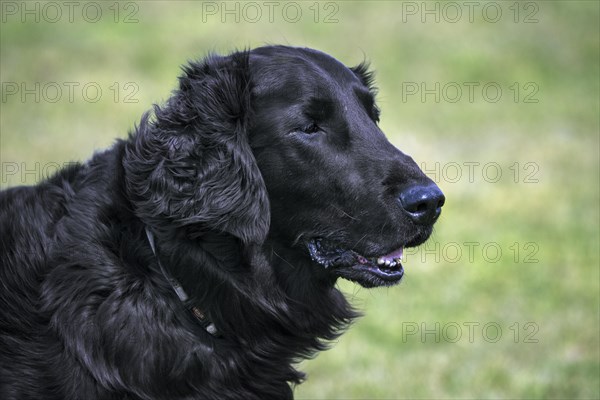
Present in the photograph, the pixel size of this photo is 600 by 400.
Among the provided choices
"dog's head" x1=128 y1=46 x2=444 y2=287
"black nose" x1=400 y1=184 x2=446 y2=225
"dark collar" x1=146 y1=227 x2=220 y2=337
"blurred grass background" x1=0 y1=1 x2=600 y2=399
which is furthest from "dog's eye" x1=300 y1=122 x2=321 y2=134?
"blurred grass background" x1=0 y1=1 x2=600 y2=399

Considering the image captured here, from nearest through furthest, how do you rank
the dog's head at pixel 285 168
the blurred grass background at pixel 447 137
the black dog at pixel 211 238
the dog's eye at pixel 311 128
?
the black dog at pixel 211 238
the dog's head at pixel 285 168
the dog's eye at pixel 311 128
the blurred grass background at pixel 447 137

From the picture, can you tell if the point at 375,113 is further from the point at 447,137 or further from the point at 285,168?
the point at 447,137

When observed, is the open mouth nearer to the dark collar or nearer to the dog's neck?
the dog's neck

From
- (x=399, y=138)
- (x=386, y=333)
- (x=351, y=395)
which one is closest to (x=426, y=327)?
(x=386, y=333)

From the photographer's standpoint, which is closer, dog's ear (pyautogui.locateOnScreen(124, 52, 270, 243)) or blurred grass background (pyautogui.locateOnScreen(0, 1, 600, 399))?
dog's ear (pyautogui.locateOnScreen(124, 52, 270, 243))

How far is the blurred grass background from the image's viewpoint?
6238 mm

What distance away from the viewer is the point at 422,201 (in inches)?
135

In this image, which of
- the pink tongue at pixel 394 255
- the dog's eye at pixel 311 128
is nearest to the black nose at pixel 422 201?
the pink tongue at pixel 394 255

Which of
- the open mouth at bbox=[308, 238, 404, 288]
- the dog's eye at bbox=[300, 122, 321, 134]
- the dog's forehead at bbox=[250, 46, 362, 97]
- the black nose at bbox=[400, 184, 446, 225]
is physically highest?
the dog's forehead at bbox=[250, 46, 362, 97]

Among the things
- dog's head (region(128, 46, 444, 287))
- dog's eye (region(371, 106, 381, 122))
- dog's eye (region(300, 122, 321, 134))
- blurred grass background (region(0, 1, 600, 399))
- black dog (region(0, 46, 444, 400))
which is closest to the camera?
black dog (region(0, 46, 444, 400))

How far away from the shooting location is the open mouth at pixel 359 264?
360cm

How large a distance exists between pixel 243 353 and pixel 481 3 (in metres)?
18.0

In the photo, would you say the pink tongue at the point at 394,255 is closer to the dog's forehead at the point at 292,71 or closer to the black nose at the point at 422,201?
the black nose at the point at 422,201

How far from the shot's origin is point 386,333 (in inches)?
269
